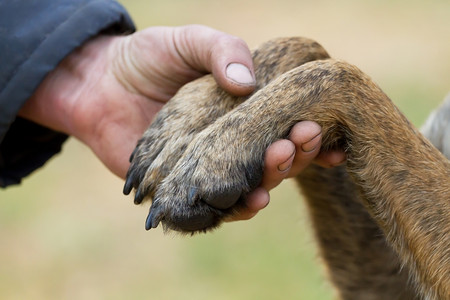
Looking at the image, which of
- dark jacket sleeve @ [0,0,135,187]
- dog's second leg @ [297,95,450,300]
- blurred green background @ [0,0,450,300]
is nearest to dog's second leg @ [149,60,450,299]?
dog's second leg @ [297,95,450,300]

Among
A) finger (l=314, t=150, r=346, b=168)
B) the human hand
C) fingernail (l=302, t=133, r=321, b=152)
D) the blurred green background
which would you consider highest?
fingernail (l=302, t=133, r=321, b=152)

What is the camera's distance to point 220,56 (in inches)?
125

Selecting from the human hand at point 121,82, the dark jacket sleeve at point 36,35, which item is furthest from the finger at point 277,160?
the dark jacket sleeve at point 36,35

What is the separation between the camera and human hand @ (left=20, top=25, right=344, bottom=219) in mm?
Answer: 3439

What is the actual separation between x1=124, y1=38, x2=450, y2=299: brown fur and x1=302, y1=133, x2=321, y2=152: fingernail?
0.09 metres

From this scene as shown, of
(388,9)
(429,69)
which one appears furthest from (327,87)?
(388,9)

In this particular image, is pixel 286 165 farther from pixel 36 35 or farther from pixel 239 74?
pixel 36 35

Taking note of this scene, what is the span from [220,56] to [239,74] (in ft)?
0.50

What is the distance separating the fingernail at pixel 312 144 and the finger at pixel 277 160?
0.07 meters

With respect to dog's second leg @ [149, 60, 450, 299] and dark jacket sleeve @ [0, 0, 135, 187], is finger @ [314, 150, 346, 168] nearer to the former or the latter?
dog's second leg @ [149, 60, 450, 299]

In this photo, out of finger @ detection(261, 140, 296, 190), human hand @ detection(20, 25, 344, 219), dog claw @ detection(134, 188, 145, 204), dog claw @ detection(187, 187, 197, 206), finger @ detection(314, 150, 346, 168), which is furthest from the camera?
human hand @ detection(20, 25, 344, 219)

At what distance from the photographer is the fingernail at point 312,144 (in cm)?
287

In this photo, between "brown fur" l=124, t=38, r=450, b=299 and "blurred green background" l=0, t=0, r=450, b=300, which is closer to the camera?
"brown fur" l=124, t=38, r=450, b=299

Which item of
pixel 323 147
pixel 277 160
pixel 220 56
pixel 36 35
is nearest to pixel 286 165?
pixel 277 160
